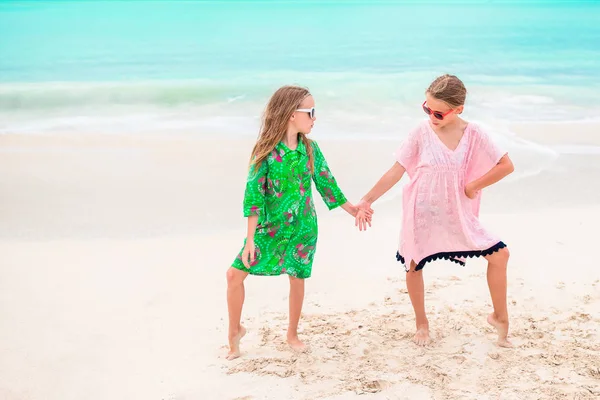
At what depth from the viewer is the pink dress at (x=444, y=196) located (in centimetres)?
379

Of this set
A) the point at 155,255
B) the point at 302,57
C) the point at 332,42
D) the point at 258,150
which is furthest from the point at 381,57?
the point at 258,150

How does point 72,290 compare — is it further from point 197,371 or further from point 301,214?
point 301,214

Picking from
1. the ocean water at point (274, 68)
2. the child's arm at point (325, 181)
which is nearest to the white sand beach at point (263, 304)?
the child's arm at point (325, 181)

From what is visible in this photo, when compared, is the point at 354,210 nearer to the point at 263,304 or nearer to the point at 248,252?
the point at 248,252

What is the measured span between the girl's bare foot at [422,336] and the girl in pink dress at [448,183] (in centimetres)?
37

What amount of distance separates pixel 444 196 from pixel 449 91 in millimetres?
531

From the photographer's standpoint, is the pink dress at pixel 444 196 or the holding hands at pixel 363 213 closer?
the pink dress at pixel 444 196

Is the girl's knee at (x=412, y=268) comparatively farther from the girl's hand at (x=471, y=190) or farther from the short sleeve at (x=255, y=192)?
the short sleeve at (x=255, y=192)

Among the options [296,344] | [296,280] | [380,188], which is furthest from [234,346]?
Result: [380,188]

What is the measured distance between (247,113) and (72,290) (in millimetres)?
9182

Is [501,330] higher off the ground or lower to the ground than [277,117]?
lower

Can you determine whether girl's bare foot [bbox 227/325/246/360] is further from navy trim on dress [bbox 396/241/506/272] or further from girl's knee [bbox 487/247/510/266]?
girl's knee [bbox 487/247/510/266]

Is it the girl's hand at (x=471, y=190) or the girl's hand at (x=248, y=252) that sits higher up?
the girl's hand at (x=471, y=190)

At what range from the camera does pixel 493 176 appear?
374 centimetres
